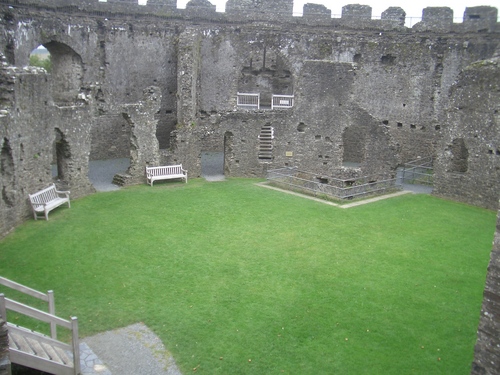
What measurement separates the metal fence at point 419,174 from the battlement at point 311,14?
6576 mm

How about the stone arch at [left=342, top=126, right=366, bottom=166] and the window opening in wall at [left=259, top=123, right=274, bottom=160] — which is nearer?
the window opening in wall at [left=259, top=123, right=274, bottom=160]

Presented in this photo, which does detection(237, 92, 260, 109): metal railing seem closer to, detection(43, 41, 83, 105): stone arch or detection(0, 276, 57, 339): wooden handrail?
detection(43, 41, 83, 105): stone arch

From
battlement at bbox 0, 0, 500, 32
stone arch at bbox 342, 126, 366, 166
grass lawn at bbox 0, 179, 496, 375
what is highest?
battlement at bbox 0, 0, 500, 32

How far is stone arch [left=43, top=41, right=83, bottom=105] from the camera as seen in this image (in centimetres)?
2325

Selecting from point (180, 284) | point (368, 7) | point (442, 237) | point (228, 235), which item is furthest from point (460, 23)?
point (180, 284)

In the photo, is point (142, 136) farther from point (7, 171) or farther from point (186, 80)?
point (7, 171)

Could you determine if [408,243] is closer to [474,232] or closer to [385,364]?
[474,232]

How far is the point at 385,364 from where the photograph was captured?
28.6 ft

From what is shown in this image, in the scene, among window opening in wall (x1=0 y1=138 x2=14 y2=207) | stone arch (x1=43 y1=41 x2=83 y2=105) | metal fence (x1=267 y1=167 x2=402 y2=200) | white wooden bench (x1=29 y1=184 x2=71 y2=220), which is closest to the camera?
window opening in wall (x1=0 y1=138 x2=14 y2=207)

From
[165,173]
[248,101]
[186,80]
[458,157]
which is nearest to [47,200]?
[165,173]

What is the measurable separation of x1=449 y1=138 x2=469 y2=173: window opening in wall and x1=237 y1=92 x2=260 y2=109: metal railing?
33.9ft

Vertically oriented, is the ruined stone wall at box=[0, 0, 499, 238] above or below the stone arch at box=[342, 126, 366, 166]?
above

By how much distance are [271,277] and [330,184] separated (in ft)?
30.4

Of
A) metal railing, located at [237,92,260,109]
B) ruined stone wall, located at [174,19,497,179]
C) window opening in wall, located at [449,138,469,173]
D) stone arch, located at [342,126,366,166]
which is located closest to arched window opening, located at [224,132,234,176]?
ruined stone wall, located at [174,19,497,179]
